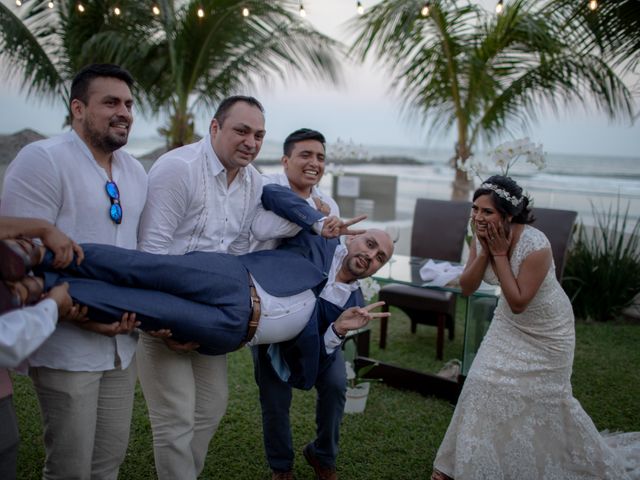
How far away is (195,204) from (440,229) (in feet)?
12.3

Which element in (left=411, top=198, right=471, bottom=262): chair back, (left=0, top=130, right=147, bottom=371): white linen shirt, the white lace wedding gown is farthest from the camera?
(left=411, top=198, right=471, bottom=262): chair back

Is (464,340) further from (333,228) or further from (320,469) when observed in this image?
(333,228)

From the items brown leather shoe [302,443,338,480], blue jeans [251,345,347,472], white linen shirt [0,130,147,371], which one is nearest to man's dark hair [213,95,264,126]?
white linen shirt [0,130,147,371]

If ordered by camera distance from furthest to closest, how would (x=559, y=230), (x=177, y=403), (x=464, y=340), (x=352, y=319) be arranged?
(x=559, y=230)
(x=464, y=340)
(x=352, y=319)
(x=177, y=403)

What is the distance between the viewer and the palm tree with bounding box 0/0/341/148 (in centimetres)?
645

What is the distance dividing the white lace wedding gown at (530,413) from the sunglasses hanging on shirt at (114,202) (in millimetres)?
1823

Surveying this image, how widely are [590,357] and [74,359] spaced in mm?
4586

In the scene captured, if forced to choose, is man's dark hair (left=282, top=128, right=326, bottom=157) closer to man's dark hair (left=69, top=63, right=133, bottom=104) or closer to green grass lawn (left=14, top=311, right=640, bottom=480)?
man's dark hair (left=69, top=63, right=133, bottom=104)

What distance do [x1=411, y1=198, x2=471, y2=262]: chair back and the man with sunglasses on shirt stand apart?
3.97 metres

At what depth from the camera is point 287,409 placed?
2.83m

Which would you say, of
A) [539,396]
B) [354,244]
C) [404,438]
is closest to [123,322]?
[354,244]

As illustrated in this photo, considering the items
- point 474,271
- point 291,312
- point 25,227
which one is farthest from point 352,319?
point 25,227

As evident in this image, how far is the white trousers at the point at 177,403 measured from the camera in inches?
88.9

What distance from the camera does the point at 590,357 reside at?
507 centimetres
